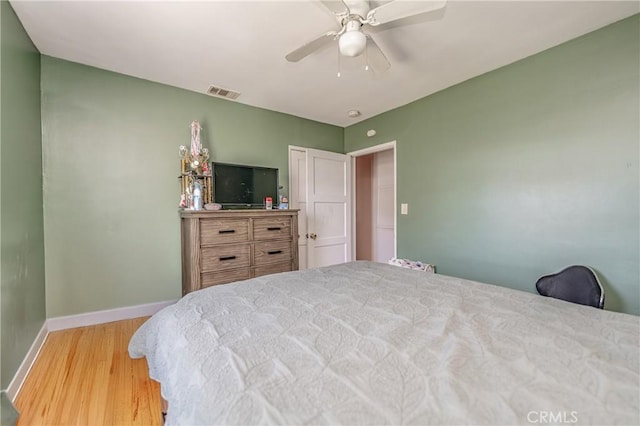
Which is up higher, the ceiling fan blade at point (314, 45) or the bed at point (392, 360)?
the ceiling fan blade at point (314, 45)

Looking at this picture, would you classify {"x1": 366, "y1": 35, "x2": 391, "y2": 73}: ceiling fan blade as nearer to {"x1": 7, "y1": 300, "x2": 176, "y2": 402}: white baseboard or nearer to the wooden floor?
the wooden floor

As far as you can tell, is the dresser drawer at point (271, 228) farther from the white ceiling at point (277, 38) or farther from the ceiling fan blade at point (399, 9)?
the ceiling fan blade at point (399, 9)

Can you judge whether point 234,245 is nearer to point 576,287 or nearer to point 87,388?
point 87,388

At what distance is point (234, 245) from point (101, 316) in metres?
1.44

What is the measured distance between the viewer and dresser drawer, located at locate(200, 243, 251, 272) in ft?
8.65

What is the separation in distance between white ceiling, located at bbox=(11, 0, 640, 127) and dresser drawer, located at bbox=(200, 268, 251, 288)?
1981mm

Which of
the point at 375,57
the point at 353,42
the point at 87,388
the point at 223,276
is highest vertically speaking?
the point at 375,57

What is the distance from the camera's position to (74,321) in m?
2.55

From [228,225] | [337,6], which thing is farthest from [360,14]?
[228,225]

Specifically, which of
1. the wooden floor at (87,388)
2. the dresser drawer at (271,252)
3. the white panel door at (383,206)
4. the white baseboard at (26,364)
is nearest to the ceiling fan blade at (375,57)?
the dresser drawer at (271,252)

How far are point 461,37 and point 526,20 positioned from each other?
1.36 ft

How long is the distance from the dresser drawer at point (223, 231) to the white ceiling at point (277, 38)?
1473 millimetres

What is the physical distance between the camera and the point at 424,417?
60cm

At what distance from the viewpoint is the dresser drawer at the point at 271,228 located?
117 inches
